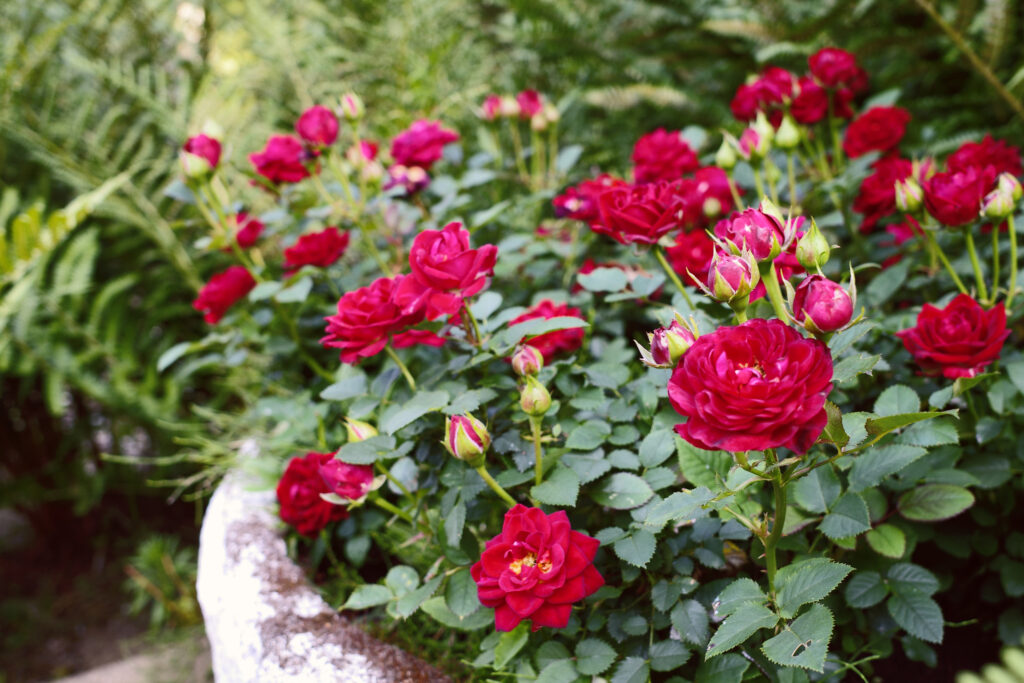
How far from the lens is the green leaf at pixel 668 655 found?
0.67 metres

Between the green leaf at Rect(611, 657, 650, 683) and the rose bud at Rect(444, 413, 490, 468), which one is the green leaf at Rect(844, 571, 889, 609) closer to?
the green leaf at Rect(611, 657, 650, 683)

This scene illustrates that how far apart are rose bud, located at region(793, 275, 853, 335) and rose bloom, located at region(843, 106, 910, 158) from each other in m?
0.81

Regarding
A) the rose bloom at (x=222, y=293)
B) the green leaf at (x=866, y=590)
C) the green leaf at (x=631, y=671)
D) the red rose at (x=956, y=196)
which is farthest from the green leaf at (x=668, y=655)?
the rose bloom at (x=222, y=293)

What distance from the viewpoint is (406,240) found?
4.22 ft

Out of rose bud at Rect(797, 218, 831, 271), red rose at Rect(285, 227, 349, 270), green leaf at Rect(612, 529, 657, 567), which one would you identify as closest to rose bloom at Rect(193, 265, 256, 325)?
red rose at Rect(285, 227, 349, 270)

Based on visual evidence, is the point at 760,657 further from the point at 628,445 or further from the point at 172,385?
the point at 172,385

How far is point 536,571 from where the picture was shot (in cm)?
61

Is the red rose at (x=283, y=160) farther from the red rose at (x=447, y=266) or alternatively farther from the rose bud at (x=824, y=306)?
the rose bud at (x=824, y=306)

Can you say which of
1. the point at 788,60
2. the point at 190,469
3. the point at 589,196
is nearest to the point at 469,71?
the point at 788,60

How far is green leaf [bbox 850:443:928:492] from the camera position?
68 cm

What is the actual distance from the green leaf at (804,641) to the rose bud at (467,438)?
297 millimetres

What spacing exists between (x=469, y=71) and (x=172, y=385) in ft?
4.01

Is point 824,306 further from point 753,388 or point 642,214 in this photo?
point 642,214

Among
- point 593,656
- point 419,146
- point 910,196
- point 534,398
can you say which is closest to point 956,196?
point 910,196
